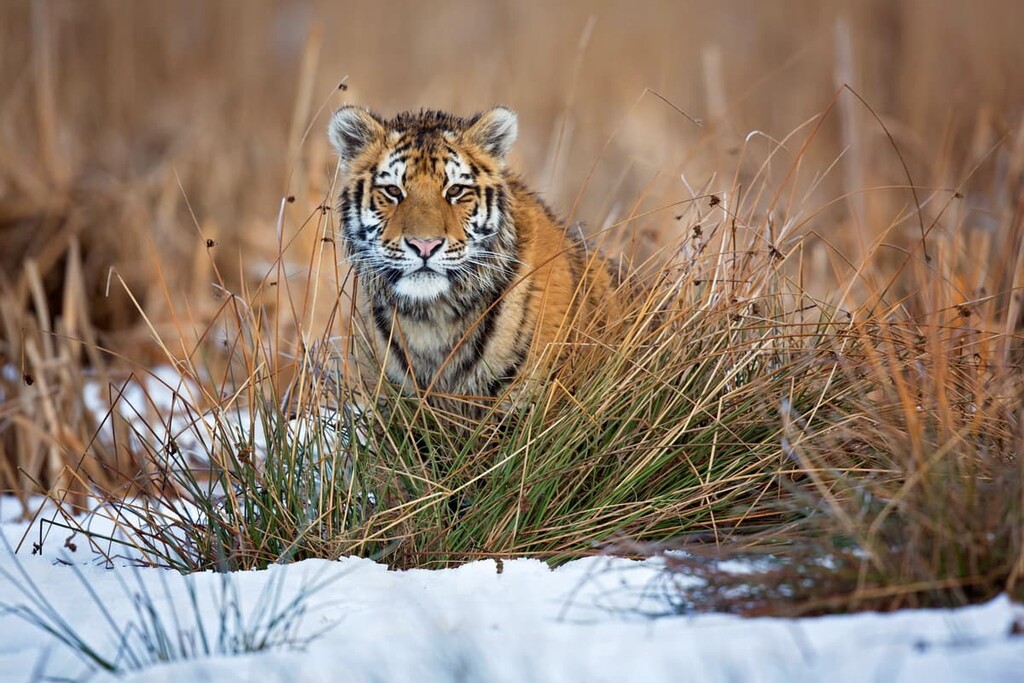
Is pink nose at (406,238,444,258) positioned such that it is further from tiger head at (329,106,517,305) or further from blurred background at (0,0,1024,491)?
blurred background at (0,0,1024,491)

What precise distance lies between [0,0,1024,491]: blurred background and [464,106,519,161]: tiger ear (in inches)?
88.9

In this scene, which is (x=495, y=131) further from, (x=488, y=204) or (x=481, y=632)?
(x=481, y=632)

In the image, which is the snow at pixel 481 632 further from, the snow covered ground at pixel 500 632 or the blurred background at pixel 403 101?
the blurred background at pixel 403 101

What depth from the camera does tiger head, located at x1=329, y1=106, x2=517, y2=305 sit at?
12.5ft

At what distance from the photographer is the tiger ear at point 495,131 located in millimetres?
4051

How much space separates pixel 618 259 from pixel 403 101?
581cm

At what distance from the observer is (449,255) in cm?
380

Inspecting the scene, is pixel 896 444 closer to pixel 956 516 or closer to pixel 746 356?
pixel 956 516

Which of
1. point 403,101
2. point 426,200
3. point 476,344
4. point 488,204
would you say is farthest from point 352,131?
point 403,101

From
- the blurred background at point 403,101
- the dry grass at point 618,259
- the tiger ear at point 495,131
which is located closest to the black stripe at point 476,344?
the dry grass at point 618,259

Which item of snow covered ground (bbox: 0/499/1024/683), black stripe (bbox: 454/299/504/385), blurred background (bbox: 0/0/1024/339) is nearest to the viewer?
snow covered ground (bbox: 0/499/1024/683)

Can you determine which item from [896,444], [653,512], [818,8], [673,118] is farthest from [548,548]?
[818,8]

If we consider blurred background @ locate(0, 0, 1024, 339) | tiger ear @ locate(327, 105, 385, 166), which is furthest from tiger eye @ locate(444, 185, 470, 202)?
blurred background @ locate(0, 0, 1024, 339)

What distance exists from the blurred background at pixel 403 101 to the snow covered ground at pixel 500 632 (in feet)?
11.9
